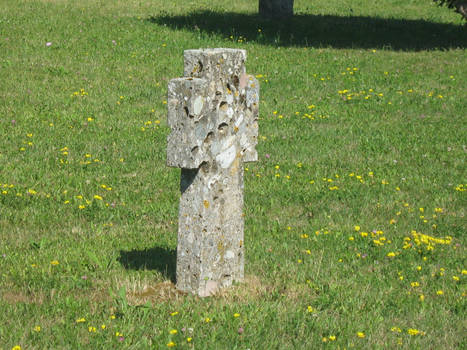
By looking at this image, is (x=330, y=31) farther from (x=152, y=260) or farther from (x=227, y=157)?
(x=227, y=157)

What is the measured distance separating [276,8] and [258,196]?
14.5 m

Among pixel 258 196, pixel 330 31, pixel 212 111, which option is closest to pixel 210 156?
pixel 212 111

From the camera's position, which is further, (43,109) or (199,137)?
(43,109)

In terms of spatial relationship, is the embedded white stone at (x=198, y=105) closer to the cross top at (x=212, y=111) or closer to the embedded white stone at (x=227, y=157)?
the cross top at (x=212, y=111)

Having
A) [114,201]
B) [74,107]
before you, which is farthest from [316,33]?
[114,201]

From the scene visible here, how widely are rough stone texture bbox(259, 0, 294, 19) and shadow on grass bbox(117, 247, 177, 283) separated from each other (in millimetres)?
16471

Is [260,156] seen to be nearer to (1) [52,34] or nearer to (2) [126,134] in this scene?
Answer: (2) [126,134]

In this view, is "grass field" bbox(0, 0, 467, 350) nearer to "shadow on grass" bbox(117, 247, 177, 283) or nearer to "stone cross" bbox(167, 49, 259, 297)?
"shadow on grass" bbox(117, 247, 177, 283)

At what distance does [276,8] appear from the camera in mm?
22469

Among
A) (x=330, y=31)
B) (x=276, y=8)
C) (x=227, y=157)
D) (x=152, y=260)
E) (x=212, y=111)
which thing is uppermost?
(x=276, y=8)

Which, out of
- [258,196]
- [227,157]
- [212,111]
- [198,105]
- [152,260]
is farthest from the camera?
[258,196]

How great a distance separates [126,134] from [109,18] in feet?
34.1

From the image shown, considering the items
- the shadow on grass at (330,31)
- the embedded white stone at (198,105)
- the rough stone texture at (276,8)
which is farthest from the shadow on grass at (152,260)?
the rough stone texture at (276,8)

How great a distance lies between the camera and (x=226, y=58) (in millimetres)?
5898
